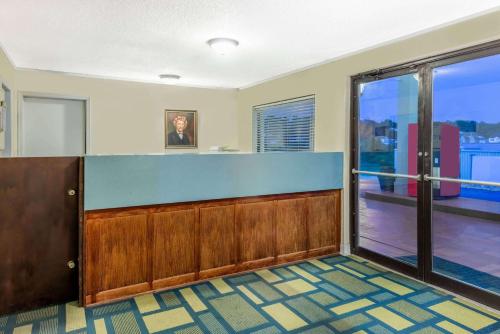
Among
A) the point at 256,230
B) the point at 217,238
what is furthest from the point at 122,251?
the point at 256,230

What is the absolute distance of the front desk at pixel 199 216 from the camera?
2824 millimetres

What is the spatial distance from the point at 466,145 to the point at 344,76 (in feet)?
5.17

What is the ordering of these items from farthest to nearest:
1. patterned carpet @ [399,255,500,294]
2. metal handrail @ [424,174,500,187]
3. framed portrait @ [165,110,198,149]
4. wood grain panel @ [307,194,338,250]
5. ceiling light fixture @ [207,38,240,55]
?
framed portrait @ [165,110,198,149] → wood grain panel @ [307,194,338,250] → ceiling light fixture @ [207,38,240,55] → patterned carpet @ [399,255,500,294] → metal handrail @ [424,174,500,187]

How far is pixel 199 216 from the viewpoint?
3262 mm

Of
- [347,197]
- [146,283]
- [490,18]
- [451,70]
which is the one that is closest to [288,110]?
[347,197]

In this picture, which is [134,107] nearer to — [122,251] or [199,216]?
[199,216]

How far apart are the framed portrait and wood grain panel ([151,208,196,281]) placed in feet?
9.14

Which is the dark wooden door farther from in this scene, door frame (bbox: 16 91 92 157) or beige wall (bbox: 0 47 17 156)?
door frame (bbox: 16 91 92 157)

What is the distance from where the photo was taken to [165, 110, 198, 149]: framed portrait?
18.8 ft

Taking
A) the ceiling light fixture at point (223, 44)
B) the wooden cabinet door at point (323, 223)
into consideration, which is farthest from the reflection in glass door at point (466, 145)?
the ceiling light fixture at point (223, 44)

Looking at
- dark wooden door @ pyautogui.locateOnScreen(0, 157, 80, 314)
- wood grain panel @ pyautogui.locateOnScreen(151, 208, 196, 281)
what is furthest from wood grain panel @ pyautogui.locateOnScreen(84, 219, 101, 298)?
wood grain panel @ pyautogui.locateOnScreen(151, 208, 196, 281)

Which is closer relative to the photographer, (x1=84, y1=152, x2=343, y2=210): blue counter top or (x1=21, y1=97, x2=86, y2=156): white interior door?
(x1=84, y1=152, x2=343, y2=210): blue counter top

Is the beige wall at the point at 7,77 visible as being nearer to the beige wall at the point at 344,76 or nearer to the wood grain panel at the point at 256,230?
the wood grain panel at the point at 256,230

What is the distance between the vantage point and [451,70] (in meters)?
3.02
